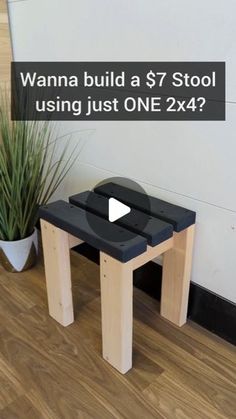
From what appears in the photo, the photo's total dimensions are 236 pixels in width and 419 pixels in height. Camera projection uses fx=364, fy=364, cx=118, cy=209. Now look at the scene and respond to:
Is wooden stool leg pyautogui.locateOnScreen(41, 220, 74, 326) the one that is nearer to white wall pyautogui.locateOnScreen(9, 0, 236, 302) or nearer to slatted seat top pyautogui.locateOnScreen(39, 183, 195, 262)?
slatted seat top pyautogui.locateOnScreen(39, 183, 195, 262)

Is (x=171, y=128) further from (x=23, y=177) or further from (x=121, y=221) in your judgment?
(x=23, y=177)

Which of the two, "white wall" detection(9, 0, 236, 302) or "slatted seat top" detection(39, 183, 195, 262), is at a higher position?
"white wall" detection(9, 0, 236, 302)

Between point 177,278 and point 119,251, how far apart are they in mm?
357

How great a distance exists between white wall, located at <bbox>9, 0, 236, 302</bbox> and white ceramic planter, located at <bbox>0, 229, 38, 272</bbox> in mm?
411

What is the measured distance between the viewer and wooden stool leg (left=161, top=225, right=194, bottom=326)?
3.82 ft

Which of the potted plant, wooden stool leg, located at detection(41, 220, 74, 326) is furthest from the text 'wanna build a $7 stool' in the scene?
the potted plant

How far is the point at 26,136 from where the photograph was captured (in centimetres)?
142

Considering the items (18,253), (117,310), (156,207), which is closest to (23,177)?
(18,253)
